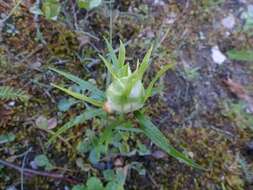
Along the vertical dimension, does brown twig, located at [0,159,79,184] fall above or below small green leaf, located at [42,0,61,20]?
below

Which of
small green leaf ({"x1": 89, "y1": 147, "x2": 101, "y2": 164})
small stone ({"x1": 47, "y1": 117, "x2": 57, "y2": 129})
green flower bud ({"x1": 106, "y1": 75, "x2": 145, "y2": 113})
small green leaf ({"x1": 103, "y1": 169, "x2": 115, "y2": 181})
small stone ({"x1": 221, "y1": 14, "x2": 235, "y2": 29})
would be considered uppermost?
green flower bud ({"x1": 106, "y1": 75, "x2": 145, "y2": 113})

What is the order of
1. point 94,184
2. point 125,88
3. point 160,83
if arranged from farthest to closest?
point 160,83
point 94,184
point 125,88

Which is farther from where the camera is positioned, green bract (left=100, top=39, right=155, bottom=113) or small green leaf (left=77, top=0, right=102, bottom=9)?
small green leaf (left=77, top=0, right=102, bottom=9)

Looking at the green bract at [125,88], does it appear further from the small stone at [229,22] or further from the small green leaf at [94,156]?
the small stone at [229,22]

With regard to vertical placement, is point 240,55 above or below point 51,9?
below

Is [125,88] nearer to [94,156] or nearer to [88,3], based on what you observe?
[94,156]

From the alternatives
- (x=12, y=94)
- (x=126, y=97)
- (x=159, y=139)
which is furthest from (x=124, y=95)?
(x=12, y=94)

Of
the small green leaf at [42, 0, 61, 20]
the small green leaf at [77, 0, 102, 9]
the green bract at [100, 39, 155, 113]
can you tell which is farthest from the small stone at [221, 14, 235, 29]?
the green bract at [100, 39, 155, 113]

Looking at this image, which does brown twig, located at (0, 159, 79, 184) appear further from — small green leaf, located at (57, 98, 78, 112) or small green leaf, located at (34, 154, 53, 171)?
small green leaf, located at (57, 98, 78, 112)
